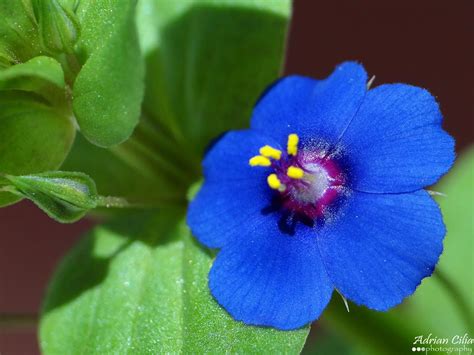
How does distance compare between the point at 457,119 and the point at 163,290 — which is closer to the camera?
the point at 163,290

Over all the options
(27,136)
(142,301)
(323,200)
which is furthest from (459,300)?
(27,136)

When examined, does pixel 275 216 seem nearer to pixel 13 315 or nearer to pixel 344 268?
pixel 344 268

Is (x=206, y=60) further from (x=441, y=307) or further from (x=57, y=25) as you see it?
(x=441, y=307)

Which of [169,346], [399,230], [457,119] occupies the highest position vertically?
[399,230]

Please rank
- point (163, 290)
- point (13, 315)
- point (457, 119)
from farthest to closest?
point (457, 119), point (13, 315), point (163, 290)

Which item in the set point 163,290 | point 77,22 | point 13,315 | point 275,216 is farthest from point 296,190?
point 13,315

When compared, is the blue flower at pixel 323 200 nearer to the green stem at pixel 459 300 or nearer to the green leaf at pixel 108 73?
the green leaf at pixel 108 73

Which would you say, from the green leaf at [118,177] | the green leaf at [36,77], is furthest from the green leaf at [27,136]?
the green leaf at [118,177]
